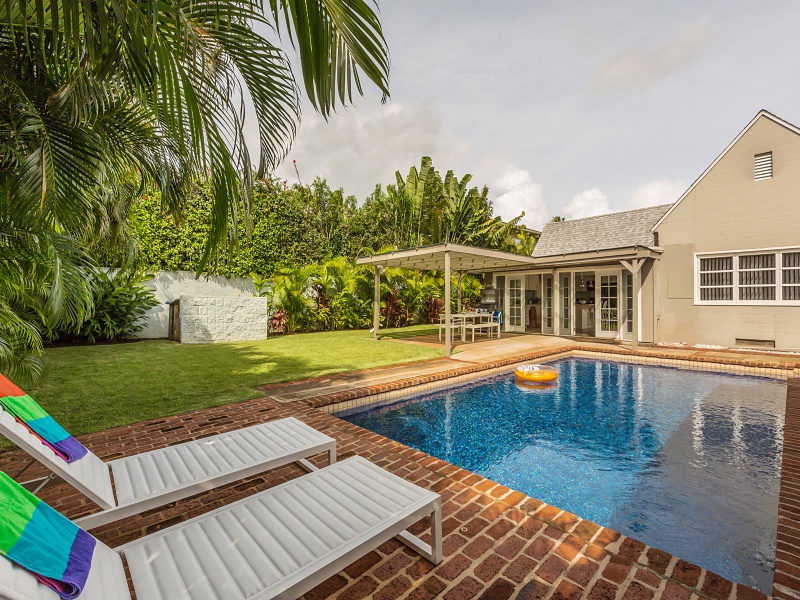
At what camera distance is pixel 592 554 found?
2295mm

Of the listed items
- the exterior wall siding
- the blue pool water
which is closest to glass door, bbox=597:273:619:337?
the exterior wall siding

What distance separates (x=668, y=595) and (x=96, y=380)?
8200 mm

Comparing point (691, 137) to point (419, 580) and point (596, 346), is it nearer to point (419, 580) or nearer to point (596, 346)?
point (596, 346)

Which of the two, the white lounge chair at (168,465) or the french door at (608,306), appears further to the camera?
the french door at (608,306)

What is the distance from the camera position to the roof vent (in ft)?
34.1

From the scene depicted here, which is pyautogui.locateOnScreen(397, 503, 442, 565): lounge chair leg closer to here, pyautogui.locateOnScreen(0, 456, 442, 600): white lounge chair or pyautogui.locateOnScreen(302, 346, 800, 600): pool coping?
pyautogui.locateOnScreen(0, 456, 442, 600): white lounge chair

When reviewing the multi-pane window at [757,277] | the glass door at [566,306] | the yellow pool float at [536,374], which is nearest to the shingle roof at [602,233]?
the glass door at [566,306]

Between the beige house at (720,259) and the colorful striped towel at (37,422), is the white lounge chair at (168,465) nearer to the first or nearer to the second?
the colorful striped towel at (37,422)

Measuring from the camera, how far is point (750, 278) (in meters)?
10.7

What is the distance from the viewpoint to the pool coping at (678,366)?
2.16 meters

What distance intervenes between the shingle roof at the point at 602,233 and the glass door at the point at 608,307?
125 centimetres

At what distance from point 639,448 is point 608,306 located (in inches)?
405

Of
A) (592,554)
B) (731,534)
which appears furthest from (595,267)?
(592,554)

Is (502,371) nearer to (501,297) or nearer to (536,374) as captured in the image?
(536,374)
